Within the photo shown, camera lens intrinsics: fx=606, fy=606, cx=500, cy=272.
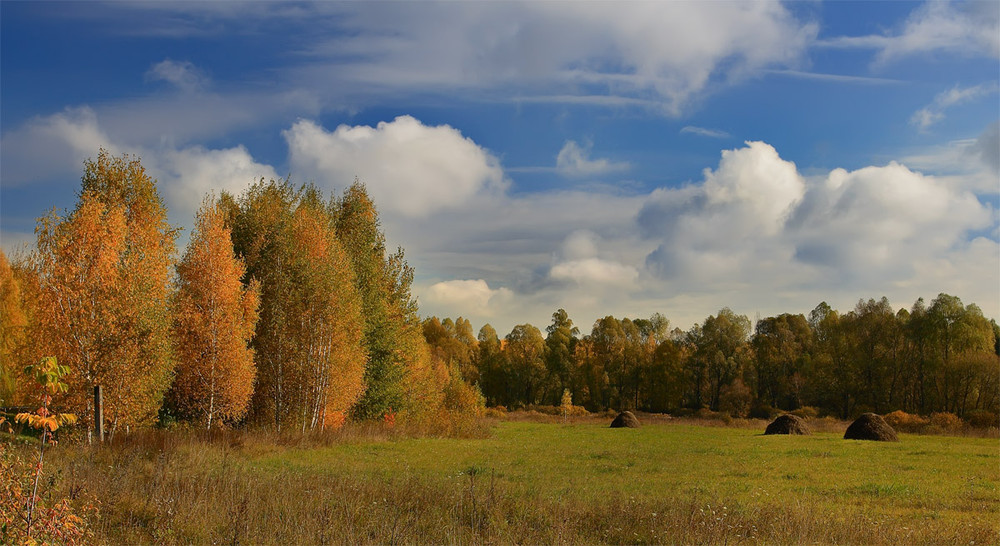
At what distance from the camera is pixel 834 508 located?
15883mm

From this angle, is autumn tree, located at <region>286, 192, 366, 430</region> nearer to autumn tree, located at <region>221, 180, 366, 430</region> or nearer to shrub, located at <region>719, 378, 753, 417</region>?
autumn tree, located at <region>221, 180, 366, 430</region>

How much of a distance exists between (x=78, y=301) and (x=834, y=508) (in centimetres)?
2699

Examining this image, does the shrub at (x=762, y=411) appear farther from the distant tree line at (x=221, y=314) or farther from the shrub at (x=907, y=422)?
the distant tree line at (x=221, y=314)

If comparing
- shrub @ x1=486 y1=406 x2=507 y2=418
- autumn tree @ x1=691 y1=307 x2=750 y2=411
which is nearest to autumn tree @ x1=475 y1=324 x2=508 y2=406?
shrub @ x1=486 y1=406 x2=507 y2=418

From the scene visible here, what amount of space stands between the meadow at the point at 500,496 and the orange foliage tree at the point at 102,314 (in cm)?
347

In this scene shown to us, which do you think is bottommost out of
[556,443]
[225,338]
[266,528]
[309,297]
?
[556,443]

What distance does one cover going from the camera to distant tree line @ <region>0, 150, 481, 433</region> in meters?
23.9

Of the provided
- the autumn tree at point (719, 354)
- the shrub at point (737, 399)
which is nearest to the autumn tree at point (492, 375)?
the autumn tree at point (719, 354)

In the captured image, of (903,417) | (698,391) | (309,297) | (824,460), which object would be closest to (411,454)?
(309,297)

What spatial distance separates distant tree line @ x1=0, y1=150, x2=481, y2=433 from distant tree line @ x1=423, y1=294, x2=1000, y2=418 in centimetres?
1808

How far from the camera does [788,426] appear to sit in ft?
148

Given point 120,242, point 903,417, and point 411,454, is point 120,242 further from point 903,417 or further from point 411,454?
point 903,417

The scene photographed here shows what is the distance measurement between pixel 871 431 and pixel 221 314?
131ft

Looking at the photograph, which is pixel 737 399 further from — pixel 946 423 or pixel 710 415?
pixel 946 423
